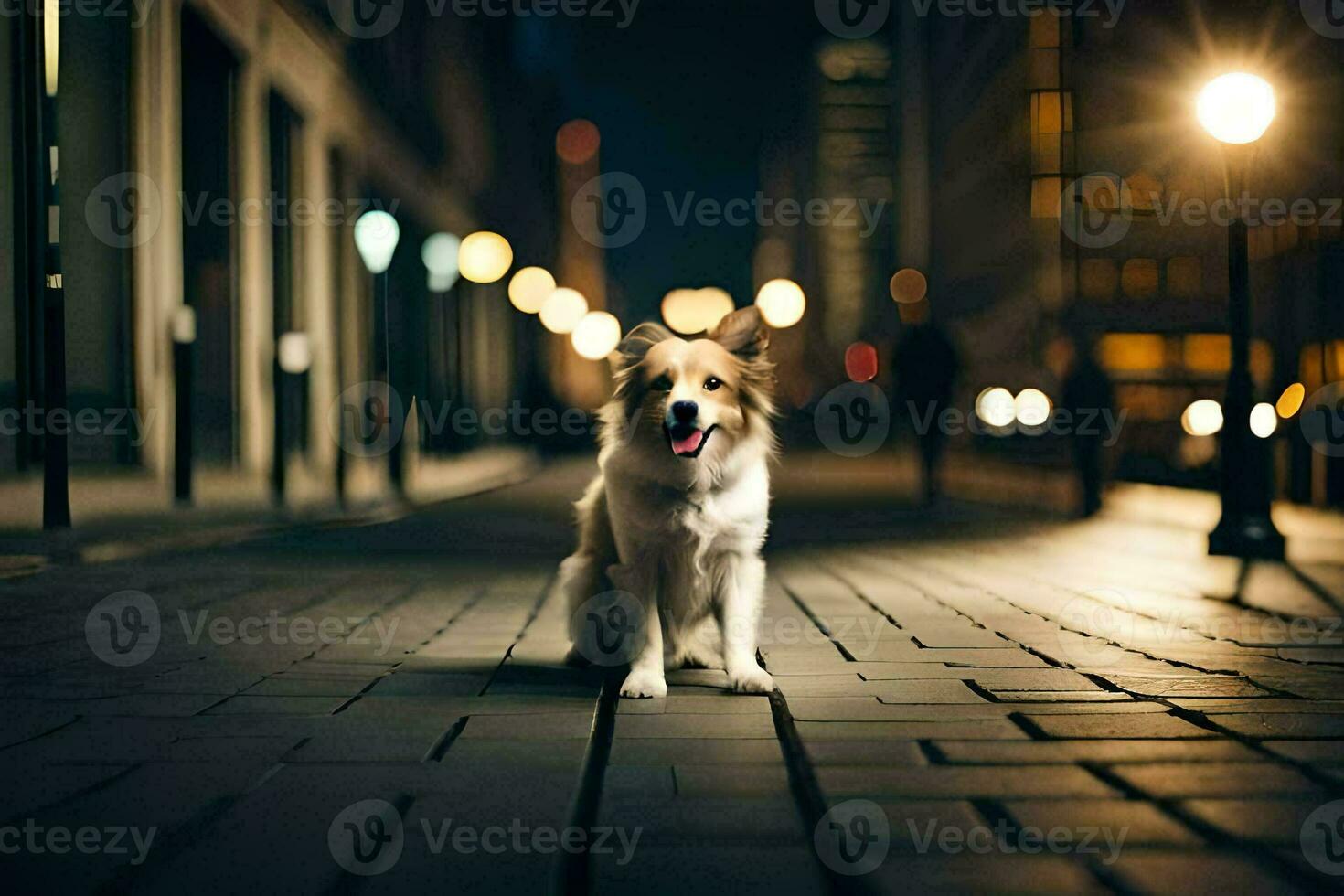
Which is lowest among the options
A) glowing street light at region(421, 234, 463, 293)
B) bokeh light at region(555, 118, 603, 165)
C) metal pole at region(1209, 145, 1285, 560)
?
metal pole at region(1209, 145, 1285, 560)

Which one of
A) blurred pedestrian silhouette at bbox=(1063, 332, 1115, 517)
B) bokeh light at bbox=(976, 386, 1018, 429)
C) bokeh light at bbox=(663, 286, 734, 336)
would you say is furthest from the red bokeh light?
blurred pedestrian silhouette at bbox=(1063, 332, 1115, 517)

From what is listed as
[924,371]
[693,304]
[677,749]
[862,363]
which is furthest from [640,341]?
[862,363]

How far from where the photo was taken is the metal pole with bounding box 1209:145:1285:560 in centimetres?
903

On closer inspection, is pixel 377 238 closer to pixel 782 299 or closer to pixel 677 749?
pixel 677 749

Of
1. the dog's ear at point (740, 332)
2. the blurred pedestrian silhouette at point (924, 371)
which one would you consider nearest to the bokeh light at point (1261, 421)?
the dog's ear at point (740, 332)

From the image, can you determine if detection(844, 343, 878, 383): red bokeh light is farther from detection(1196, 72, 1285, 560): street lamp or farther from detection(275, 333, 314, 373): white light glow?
detection(1196, 72, 1285, 560): street lamp

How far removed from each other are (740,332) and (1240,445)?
5.96m

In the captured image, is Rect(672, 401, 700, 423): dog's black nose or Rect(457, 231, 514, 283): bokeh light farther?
Rect(457, 231, 514, 283): bokeh light

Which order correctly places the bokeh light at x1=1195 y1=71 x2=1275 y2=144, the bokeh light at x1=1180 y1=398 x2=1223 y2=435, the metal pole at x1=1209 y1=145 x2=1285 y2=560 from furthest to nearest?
1. the bokeh light at x1=1180 y1=398 x2=1223 y2=435
2. the bokeh light at x1=1195 y1=71 x2=1275 y2=144
3. the metal pole at x1=1209 y1=145 x2=1285 y2=560

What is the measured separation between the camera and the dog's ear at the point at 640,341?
4578mm

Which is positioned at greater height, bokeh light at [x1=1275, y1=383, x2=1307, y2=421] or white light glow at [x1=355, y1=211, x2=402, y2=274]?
white light glow at [x1=355, y1=211, x2=402, y2=274]

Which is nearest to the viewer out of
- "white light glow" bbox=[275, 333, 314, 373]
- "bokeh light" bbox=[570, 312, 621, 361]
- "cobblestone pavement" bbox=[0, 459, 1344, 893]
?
"cobblestone pavement" bbox=[0, 459, 1344, 893]

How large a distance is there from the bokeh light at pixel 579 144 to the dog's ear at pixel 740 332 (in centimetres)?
12806

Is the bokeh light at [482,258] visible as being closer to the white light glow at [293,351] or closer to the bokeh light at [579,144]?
the white light glow at [293,351]
